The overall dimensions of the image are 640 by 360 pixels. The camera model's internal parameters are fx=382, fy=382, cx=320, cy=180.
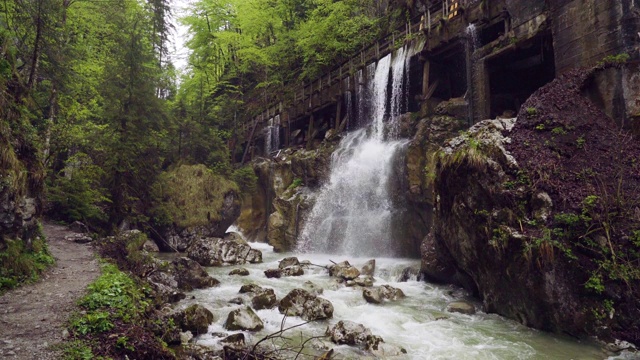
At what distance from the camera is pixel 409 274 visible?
1271cm

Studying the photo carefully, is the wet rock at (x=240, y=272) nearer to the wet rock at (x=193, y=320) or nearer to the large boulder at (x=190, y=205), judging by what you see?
the wet rock at (x=193, y=320)

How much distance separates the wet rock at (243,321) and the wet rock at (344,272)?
5.08 meters

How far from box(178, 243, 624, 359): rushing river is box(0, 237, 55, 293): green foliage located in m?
3.33

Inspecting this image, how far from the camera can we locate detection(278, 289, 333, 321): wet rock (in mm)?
8672

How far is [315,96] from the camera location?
27.7m

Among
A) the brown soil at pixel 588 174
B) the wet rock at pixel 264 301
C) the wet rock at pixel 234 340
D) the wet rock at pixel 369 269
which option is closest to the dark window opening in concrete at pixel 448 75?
the brown soil at pixel 588 174

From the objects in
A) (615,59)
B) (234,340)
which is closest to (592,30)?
(615,59)

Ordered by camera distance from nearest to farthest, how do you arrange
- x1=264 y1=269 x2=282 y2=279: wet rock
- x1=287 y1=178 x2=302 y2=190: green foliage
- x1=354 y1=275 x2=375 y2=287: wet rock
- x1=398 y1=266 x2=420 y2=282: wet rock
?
x1=354 y1=275 x2=375 y2=287: wet rock < x1=398 y1=266 x2=420 y2=282: wet rock < x1=264 y1=269 x2=282 y2=279: wet rock < x1=287 y1=178 x2=302 y2=190: green foliage

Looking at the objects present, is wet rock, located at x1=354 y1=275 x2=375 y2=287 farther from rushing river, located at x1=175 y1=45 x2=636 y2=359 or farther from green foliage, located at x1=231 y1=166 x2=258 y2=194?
green foliage, located at x1=231 y1=166 x2=258 y2=194

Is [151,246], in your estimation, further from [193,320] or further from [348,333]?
[348,333]

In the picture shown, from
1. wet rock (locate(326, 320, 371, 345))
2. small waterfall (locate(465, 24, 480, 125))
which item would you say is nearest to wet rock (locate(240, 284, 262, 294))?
wet rock (locate(326, 320, 371, 345))

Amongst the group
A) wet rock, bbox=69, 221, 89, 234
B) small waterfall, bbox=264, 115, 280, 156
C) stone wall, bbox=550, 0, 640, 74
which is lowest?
wet rock, bbox=69, 221, 89, 234

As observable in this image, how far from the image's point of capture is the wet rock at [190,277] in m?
11.2

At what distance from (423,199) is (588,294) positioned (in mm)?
7892
